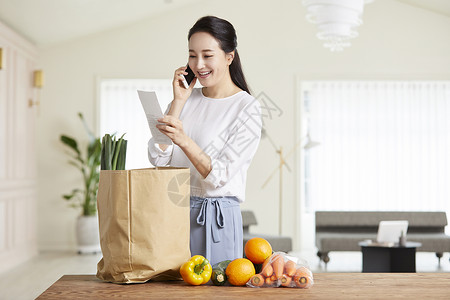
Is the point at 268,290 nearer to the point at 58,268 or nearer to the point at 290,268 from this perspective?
the point at 290,268

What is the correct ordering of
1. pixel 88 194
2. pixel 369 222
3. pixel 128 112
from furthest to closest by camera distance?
pixel 128 112 → pixel 88 194 → pixel 369 222

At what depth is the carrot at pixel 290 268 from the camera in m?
1.48

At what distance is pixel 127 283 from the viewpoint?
1.48m

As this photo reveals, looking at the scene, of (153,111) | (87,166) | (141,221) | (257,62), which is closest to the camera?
(141,221)

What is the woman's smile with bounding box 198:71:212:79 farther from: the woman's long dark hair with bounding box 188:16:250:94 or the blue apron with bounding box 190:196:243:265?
the blue apron with bounding box 190:196:243:265

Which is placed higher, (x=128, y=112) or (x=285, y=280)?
(x=128, y=112)

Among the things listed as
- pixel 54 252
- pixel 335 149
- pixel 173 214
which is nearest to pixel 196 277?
pixel 173 214

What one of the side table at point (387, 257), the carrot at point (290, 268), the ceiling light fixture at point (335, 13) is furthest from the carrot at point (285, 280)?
the side table at point (387, 257)

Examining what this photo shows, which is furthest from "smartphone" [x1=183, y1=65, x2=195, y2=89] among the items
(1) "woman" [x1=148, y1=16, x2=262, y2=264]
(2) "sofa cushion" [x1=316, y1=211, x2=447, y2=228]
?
(2) "sofa cushion" [x1=316, y1=211, x2=447, y2=228]

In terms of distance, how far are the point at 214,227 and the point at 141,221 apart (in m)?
0.36

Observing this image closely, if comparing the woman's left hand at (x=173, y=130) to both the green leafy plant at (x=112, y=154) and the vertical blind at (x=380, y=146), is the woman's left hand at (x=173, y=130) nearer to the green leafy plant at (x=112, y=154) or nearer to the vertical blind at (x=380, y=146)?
the green leafy plant at (x=112, y=154)

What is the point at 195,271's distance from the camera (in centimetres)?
149

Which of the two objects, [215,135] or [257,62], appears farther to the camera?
[257,62]

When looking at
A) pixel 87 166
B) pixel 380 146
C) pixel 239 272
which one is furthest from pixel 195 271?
pixel 380 146
